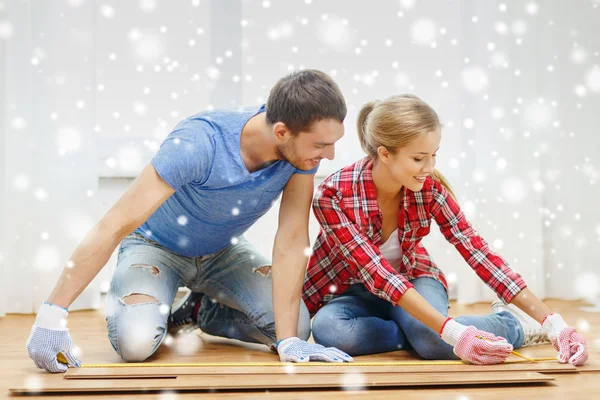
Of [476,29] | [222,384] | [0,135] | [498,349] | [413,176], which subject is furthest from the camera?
[476,29]

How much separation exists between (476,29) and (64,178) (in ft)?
5.46

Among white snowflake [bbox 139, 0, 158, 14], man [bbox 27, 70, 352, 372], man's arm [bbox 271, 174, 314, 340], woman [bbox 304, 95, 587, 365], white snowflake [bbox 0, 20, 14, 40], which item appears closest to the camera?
man [bbox 27, 70, 352, 372]

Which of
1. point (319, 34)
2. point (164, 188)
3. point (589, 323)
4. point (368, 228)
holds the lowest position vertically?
point (589, 323)

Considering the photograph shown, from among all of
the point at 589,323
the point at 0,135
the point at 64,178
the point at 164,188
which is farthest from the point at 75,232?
the point at 589,323

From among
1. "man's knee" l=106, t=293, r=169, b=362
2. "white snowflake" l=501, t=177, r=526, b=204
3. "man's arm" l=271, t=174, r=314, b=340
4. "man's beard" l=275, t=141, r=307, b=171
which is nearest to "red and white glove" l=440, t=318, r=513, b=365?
"man's arm" l=271, t=174, r=314, b=340

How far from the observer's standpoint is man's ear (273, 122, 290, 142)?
141 centimetres

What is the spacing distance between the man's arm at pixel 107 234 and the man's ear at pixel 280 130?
27cm

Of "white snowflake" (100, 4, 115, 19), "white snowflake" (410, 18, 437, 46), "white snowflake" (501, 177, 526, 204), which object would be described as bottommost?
"white snowflake" (501, 177, 526, 204)

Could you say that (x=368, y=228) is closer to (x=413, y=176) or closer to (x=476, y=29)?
(x=413, y=176)

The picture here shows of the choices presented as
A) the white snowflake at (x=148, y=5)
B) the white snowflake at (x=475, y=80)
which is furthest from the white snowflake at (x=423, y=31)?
the white snowflake at (x=148, y=5)

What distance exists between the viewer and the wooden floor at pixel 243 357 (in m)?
1.16

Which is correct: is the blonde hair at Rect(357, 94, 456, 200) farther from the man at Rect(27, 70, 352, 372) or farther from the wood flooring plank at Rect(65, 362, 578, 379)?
the wood flooring plank at Rect(65, 362, 578, 379)

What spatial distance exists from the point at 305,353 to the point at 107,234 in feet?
1.61

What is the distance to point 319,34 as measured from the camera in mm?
2629
